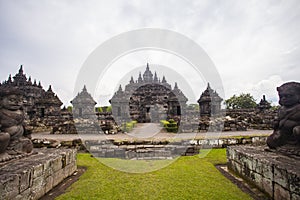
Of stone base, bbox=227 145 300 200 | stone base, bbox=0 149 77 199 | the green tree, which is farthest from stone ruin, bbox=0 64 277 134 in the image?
the green tree

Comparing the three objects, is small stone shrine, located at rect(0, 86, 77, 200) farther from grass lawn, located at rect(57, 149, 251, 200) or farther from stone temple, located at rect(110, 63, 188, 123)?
stone temple, located at rect(110, 63, 188, 123)

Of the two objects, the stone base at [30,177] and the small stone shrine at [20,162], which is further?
the small stone shrine at [20,162]

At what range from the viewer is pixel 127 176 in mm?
4336

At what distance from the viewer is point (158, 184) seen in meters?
3.78

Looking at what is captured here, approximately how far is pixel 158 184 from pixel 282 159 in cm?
252

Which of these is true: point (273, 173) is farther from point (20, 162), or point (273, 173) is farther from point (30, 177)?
point (20, 162)

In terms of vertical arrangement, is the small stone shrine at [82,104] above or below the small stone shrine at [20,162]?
above

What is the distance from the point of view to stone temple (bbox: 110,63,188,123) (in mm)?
22225

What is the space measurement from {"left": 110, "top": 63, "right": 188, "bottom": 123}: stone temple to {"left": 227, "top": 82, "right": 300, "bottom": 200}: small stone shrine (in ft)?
57.0

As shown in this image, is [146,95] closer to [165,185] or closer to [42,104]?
[42,104]

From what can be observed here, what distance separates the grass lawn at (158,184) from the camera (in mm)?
3229

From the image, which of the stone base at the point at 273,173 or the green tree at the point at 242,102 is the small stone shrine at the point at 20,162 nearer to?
the stone base at the point at 273,173

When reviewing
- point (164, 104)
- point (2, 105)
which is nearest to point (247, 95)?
point (164, 104)

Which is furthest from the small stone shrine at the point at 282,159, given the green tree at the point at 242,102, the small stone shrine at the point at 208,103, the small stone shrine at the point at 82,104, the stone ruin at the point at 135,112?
the green tree at the point at 242,102
